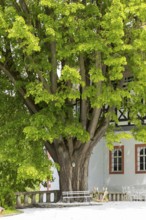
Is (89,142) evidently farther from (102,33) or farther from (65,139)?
(102,33)

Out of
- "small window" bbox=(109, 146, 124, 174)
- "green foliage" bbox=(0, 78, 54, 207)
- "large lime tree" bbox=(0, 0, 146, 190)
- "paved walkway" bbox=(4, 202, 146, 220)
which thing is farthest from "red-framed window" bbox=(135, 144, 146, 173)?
"paved walkway" bbox=(4, 202, 146, 220)

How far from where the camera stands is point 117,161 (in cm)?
2895

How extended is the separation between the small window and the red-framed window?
1071 mm

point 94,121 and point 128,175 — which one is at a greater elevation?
point 94,121

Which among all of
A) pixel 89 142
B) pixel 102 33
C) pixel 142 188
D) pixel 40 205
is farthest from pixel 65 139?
pixel 142 188

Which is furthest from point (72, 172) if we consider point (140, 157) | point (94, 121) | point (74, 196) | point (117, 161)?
point (117, 161)

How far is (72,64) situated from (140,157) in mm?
9812

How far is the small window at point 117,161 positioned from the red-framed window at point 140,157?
42.2 inches

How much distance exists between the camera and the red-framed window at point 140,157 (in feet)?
89.9

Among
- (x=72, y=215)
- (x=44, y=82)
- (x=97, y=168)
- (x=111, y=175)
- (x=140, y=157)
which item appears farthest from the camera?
(x=97, y=168)

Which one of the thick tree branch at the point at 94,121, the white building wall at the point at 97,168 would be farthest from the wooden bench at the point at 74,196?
the white building wall at the point at 97,168

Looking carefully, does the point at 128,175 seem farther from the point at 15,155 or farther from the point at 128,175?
the point at 15,155

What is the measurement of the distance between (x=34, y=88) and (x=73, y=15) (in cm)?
317

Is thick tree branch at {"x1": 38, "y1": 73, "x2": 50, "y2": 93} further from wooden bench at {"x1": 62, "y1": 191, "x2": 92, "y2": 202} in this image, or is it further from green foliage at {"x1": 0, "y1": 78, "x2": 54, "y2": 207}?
wooden bench at {"x1": 62, "y1": 191, "x2": 92, "y2": 202}
